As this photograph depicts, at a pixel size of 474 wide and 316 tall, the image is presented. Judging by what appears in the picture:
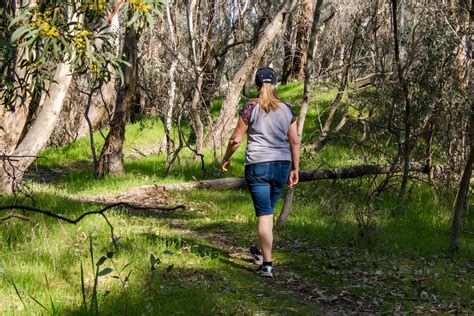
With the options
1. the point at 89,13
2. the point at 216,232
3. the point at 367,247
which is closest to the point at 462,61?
the point at 367,247

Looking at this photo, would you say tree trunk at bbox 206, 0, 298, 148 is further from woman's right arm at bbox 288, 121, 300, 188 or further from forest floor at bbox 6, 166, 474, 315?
woman's right arm at bbox 288, 121, 300, 188

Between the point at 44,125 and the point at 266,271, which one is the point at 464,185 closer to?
the point at 266,271

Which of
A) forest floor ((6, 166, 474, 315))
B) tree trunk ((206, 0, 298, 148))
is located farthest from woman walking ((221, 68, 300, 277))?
tree trunk ((206, 0, 298, 148))

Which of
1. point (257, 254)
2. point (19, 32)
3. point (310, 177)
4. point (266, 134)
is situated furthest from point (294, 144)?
point (310, 177)

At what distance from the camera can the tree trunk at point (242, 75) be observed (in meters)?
13.3

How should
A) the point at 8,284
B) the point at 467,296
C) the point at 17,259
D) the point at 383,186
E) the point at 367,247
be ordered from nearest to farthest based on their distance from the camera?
the point at 8,284 → the point at 17,259 → the point at 467,296 → the point at 367,247 → the point at 383,186

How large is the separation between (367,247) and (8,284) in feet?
14.5

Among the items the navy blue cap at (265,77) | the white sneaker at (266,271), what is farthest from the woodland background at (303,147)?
the navy blue cap at (265,77)

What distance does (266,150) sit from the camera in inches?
243

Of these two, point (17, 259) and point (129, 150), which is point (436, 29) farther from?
point (129, 150)

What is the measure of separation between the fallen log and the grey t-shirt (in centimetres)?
412

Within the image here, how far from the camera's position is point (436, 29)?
8844mm

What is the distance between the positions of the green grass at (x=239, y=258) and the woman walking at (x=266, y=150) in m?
0.54

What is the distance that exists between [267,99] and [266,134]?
355 mm
